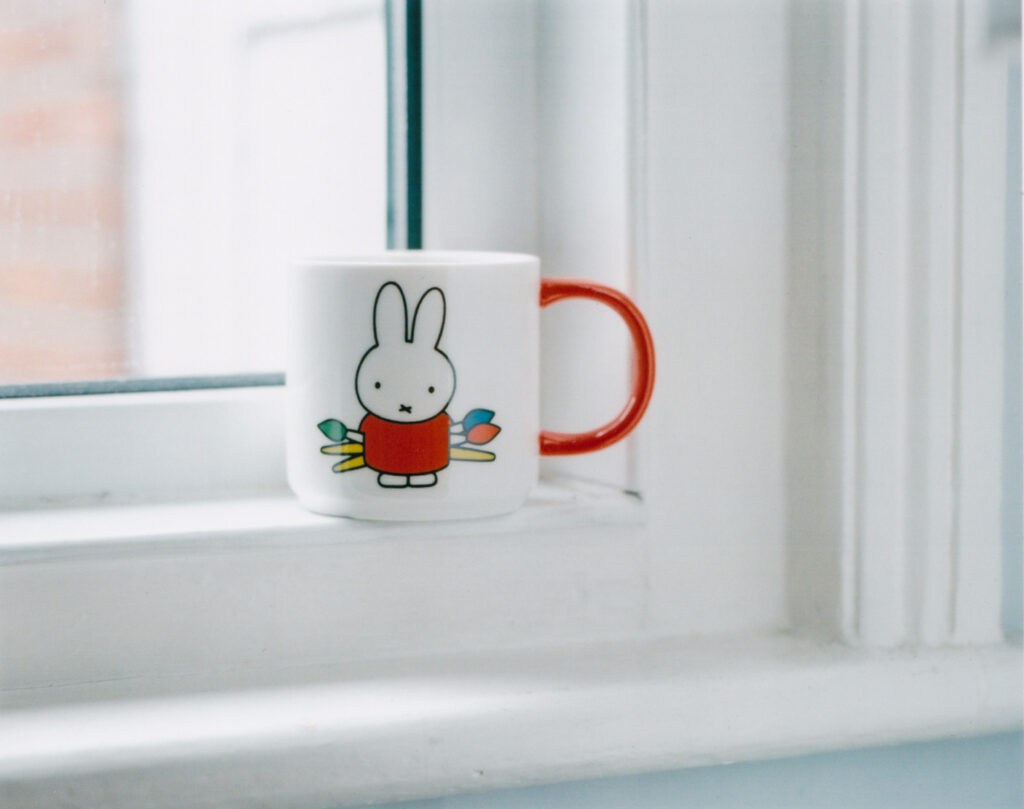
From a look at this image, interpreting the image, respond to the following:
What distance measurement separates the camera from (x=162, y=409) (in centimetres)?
62

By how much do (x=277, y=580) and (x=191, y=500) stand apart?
0.10 metres

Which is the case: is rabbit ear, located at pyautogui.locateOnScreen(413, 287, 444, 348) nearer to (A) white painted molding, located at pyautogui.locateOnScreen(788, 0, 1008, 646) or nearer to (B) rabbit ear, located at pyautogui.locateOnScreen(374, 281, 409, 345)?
(B) rabbit ear, located at pyautogui.locateOnScreen(374, 281, 409, 345)

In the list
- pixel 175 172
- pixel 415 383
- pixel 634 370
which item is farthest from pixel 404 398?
pixel 175 172

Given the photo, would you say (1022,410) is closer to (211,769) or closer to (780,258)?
(780,258)

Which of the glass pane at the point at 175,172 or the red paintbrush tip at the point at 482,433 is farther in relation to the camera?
the glass pane at the point at 175,172

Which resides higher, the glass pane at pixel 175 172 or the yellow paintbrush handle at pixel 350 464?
the glass pane at pixel 175 172

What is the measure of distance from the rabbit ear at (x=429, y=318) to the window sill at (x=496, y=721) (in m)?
0.16

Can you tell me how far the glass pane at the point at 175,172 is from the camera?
0.63m

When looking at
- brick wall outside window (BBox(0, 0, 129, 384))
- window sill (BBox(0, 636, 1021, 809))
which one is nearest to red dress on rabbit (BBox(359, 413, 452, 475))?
window sill (BBox(0, 636, 1021, 809))

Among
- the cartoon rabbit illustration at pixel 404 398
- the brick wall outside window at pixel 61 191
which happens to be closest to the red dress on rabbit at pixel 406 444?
the cartoon rabbit illustration at pixel 404 398

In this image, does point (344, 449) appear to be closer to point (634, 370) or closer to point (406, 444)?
point (406, 444)

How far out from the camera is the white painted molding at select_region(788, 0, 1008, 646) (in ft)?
1.78

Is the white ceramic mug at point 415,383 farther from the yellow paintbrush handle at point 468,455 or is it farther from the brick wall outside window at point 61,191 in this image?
the brick wall outside window at point 61,191

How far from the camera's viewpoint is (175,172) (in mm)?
661
